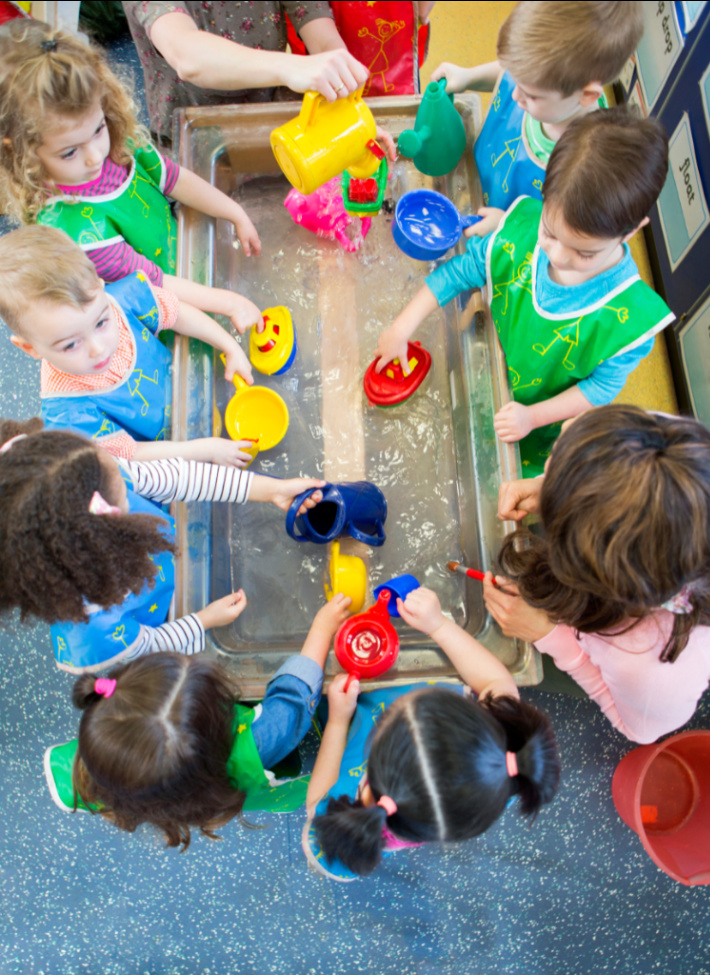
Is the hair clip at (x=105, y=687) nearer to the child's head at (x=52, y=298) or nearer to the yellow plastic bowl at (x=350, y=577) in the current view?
the yellow plastic bowl at (x=350, y=577)

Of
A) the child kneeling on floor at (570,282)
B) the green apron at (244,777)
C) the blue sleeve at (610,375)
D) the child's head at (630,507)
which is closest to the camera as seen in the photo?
the child's head at (630,507)

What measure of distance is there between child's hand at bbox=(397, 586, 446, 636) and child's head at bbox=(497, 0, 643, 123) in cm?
83

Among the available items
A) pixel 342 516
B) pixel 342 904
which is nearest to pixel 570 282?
pixel 342 516

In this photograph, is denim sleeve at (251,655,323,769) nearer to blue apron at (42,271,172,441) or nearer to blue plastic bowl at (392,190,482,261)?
blue apron at (42,271,172,441)

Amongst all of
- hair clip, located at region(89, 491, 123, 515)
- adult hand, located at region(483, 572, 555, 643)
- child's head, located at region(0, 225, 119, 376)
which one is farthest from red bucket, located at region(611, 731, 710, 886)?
child's head, located at region(0, 225, 119, 376)

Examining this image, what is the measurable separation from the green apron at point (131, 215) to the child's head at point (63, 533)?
47cm

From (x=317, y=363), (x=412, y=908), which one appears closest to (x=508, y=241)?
(x=317, y=363)

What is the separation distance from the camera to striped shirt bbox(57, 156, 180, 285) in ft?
3.75

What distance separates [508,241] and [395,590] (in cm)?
66

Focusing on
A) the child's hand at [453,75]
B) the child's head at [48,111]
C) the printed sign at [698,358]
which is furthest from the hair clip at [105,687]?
the printed sign at [698,358]

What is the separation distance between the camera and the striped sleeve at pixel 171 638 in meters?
1.03

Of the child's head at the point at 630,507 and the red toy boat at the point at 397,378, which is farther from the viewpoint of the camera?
the red toy boat at the point at 397,378

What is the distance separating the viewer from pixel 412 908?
51.1 inches

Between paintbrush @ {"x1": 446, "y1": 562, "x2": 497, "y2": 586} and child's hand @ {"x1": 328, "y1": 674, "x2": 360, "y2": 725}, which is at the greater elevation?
paintbrush @ {"x1": 446, "y1": 562, "x2": 497, "y2": 586}
